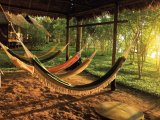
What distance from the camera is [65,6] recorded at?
645cm

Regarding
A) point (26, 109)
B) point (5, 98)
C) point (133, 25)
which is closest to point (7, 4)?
point (5, 98)

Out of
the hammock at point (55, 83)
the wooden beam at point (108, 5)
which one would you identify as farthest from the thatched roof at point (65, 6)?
the hammock at point (55, 83)

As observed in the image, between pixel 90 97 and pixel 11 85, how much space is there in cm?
210

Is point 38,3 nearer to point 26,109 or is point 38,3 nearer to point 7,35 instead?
point 26,109

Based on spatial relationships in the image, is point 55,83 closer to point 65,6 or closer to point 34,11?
point 34,11

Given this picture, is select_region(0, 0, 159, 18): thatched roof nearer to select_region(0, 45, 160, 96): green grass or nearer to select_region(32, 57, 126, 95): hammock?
select_region(0, 45, 160, 96): green grass

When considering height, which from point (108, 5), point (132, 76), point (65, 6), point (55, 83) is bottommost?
point (132, 76)

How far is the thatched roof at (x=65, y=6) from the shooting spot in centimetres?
477

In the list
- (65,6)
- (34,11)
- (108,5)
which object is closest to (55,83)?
(108,5)

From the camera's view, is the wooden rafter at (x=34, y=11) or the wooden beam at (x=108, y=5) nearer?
the wooden beam at (x=108, y=5)

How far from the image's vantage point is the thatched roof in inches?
188

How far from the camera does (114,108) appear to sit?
3.30 m

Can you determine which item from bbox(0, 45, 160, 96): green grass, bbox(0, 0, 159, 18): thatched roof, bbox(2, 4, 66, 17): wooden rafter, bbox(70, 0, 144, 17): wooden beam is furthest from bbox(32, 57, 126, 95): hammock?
bbox(2, 4, 66, 17): wooden rafter

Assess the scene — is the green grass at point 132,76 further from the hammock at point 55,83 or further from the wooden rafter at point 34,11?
the hammock at point 55,83
